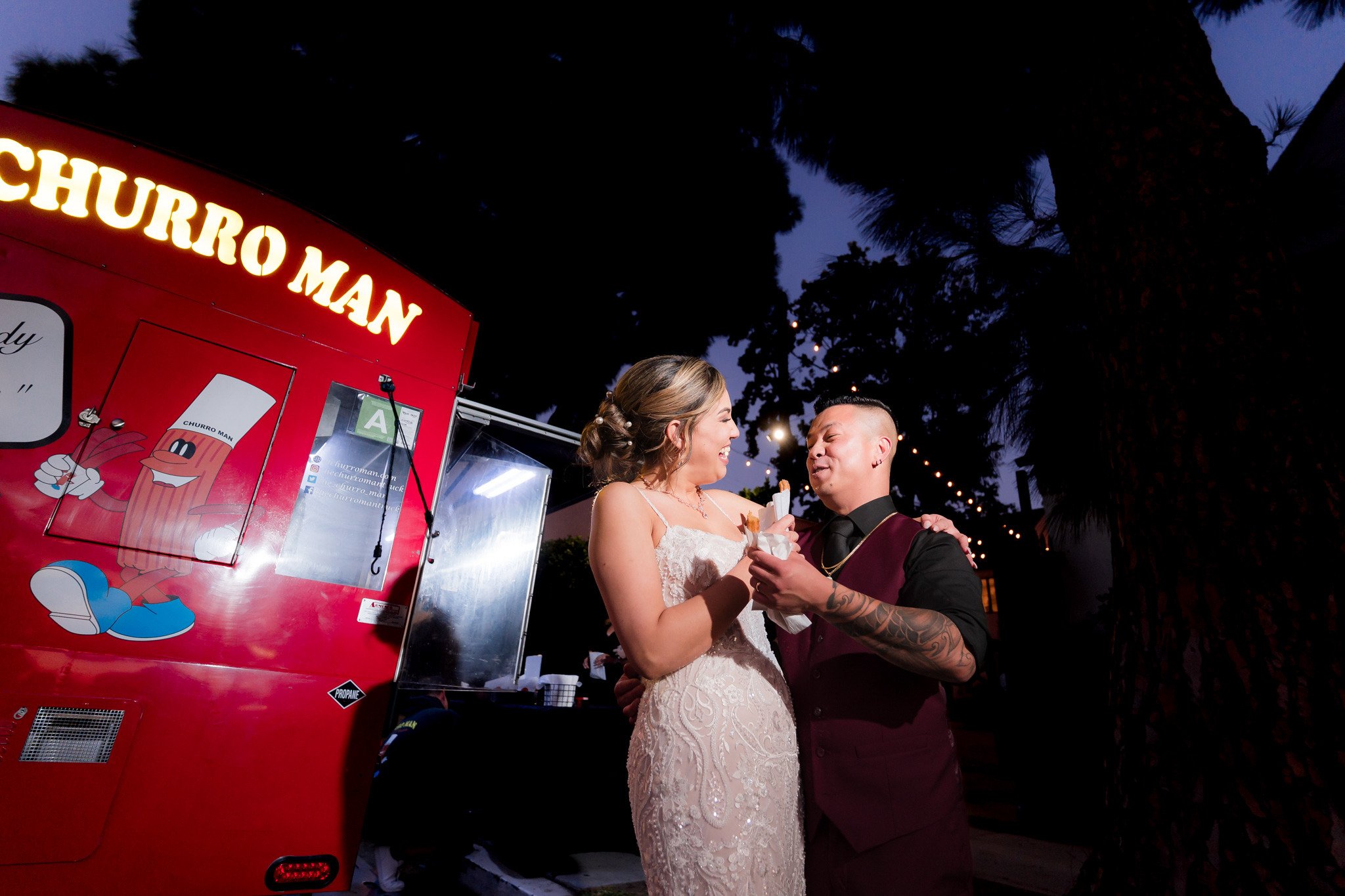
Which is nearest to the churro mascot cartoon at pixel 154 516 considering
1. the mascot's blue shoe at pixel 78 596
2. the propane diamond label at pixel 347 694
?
the mascot's blue shoe at pixel 78 596

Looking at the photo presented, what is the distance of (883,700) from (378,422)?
3.67 m

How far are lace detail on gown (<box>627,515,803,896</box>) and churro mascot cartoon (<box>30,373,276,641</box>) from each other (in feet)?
9.37

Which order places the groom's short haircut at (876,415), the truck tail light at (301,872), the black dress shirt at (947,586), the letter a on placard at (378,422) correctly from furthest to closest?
the letter a on placard at (378,422) → the truck tail light at (301,872) → the groom's short haircut at (876,415) → the black dress shirt at (947,586)

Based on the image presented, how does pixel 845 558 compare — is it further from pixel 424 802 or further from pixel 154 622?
pixel 424 802

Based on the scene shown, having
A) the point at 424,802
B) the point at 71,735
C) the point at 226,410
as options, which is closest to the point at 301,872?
the point at 71,735

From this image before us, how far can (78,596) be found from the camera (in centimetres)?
292

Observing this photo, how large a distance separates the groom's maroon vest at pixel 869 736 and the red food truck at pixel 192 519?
3025mm

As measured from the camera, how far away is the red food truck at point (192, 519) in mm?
2840

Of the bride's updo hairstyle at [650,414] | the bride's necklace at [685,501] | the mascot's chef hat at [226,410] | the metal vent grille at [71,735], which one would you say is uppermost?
the mascot's chef hat at [226,410]

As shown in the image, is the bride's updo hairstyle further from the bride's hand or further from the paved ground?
the paved ground

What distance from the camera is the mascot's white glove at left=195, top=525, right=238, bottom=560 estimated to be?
3.30 meters

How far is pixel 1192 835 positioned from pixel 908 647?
0.84 metres

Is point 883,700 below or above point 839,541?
below

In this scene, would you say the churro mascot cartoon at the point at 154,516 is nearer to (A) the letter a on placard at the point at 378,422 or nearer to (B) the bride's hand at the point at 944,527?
(A) the letter a on placard at the point at 378,422
